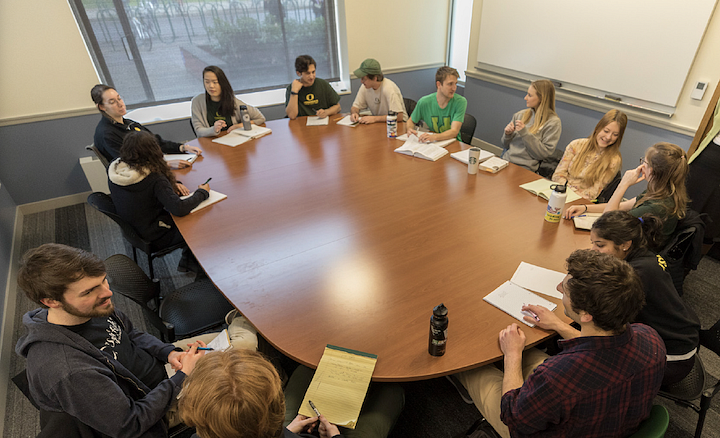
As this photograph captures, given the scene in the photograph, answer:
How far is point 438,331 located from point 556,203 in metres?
1.28

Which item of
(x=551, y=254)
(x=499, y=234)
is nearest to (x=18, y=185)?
(x=499, y=234)

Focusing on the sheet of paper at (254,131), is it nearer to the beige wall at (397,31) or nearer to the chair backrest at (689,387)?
the beige wall at (397,31)

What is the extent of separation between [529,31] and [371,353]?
14.2ft

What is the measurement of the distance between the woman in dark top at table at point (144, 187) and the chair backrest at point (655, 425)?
2.52 metres

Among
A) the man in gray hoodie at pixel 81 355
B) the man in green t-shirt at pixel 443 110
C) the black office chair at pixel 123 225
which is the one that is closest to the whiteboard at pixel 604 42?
the man in green t-shirt at pixel 443 110

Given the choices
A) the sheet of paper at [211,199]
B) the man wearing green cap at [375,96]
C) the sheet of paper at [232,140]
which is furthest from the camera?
the man wearing green cap at [375,96]

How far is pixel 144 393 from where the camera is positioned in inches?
61.2

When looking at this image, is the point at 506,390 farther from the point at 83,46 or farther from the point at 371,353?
the point at 83,46

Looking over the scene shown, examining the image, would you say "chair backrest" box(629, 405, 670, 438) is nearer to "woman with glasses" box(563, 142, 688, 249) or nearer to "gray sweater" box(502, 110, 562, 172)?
"woman with glasses" box(563, 142, 688, 249)

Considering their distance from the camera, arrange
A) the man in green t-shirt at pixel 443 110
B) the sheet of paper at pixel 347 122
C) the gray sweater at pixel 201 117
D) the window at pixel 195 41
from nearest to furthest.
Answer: the man in green t-shirt at pixel 443 110 < the gray sweater at pixel 201 117 < the sheet of paper at pixel 347 122 < the window at pixel 195 41

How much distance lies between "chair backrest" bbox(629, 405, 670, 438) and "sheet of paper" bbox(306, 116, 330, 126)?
→ 3.49 metres

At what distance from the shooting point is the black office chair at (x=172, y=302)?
Result: 181 cm

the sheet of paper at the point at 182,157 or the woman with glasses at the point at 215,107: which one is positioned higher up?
the woman with glasses at the point at 215,107

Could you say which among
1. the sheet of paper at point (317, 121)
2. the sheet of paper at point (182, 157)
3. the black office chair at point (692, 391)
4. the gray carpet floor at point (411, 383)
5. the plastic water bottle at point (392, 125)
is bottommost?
the gray carpet floor at point (411, 383)
